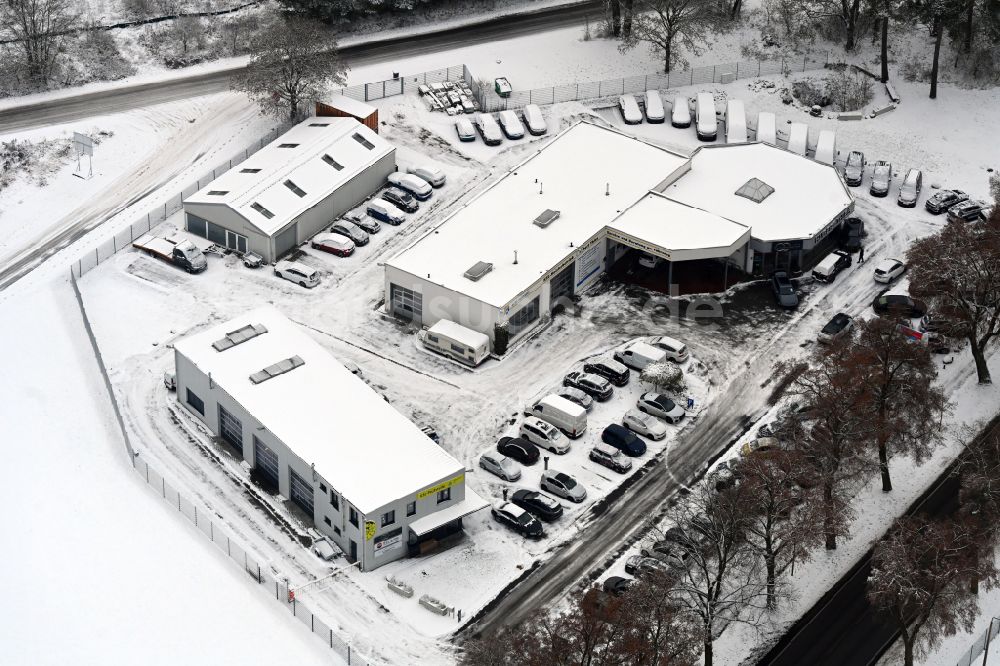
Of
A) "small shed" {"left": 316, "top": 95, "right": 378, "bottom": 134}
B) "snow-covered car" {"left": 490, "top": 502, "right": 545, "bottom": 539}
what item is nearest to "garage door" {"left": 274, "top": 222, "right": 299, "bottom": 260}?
"small shed" {"left": 316, "top": 95, "right": 378, "bottom": 134}

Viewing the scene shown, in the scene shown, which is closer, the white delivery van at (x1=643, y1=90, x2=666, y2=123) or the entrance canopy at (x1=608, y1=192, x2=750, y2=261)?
the entrance canopy at (x1=608, y1=192, x2=750, y2=261)

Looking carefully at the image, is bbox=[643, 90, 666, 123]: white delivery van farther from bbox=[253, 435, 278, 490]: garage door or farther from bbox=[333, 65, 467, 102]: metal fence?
bbox=[253, 435, 278, 490]: garage door

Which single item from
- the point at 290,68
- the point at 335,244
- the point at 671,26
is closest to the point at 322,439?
the point at 335,244

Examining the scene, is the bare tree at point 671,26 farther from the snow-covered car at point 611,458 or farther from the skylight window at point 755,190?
the snow-covered car at point 611,458

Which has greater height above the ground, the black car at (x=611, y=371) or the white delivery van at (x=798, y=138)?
the white delivery van at (x=798, y=138)

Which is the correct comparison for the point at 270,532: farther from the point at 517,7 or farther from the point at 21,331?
the point at 517,7

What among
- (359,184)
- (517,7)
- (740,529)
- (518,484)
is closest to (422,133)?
(359,184)

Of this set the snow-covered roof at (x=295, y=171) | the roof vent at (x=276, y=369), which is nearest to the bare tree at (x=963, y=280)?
the roof vent at (x=276, y=369)
